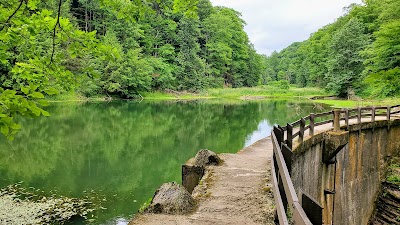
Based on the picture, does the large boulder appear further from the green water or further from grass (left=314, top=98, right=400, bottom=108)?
grass (left=314, top=98, right=400, bottom=108)

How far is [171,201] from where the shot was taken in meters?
5.89

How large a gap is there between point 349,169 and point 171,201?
31.9 ft

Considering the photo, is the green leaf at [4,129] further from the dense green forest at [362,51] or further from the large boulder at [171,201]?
the dense green forest at [362,51]

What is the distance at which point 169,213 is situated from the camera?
18.9ft

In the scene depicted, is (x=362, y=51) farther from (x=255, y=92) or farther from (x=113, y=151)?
(x=255, y=92)

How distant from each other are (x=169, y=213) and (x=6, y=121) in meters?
3.17

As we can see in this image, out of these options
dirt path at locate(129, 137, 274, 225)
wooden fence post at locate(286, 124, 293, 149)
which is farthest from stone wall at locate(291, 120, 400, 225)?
wooden fence post at locate(286, 124, 293, 149)

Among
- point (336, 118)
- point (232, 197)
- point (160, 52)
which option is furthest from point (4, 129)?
point (160, 52)

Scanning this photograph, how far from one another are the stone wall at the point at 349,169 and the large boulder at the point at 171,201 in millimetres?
3456

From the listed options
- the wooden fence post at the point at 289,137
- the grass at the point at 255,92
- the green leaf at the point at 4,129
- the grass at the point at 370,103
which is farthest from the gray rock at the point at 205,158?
the grass at the point at 255,92

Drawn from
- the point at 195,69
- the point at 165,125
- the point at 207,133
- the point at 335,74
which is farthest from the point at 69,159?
the point at 195,69

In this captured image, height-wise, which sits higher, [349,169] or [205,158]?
[205,158]

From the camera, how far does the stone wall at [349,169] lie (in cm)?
1062

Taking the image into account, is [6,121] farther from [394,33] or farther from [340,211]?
[394,33]
